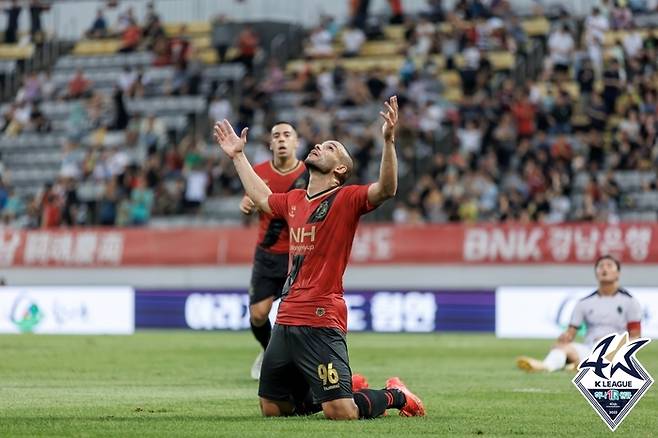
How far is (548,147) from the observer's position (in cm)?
3067

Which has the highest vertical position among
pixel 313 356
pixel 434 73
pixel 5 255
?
pixel 434 73

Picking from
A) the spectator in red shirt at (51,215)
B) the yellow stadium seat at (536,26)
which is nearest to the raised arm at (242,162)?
the spectator in red shirt at (51,215)

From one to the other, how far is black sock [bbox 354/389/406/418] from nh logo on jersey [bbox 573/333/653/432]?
1.94 meters

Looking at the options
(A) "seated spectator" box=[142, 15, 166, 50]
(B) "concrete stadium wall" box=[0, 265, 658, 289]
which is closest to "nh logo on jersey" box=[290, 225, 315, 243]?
(B) "concrete stadium wall" box=[0, 265, 658, 289]

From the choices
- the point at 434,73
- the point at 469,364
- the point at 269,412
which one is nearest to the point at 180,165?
the point at 434,73

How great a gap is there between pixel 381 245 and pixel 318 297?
1902 cm

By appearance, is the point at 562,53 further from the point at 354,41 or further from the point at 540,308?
the point at 540,308

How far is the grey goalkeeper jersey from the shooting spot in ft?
57.7

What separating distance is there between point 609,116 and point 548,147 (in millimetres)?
1526

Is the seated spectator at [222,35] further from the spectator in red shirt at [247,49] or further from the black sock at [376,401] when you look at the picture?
the black sock at [376,401]

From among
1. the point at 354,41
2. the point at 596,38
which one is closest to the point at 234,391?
the point at 596,38

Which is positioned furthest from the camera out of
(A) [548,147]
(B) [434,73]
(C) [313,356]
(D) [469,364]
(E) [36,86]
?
(E) [36,86]

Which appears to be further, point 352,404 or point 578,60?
point 578,60

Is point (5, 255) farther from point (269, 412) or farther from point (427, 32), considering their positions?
point (269, 412)
